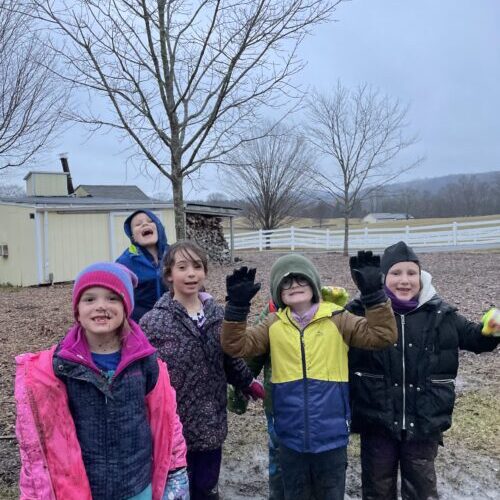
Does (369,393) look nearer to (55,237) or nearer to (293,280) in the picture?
(293,280)

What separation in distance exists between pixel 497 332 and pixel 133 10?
502cm

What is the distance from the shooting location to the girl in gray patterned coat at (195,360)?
2455 millimetres

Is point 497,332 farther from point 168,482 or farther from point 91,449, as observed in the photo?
point 91,449

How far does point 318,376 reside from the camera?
2438 mm

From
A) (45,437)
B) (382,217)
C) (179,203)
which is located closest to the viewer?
(45,437)

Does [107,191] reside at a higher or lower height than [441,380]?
higher

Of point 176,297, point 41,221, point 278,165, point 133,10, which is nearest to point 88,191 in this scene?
point 278,165

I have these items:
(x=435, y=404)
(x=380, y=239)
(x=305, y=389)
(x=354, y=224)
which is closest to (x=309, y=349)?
(x=305, y=389)

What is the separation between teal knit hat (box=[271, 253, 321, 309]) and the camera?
2.56m

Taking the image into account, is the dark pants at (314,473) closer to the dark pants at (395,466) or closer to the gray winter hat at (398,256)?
the dark pants at (395,466)

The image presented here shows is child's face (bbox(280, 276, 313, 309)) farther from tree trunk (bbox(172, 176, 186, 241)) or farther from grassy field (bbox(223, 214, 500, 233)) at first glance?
grassy field (bbox(223, 214, 500, 233))

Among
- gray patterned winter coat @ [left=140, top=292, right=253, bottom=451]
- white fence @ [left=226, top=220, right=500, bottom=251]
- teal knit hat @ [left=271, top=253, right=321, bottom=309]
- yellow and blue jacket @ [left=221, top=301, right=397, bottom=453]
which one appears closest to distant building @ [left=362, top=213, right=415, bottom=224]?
white fence @ [left=226, top=220, right=500, bottom=251]

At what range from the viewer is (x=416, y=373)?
2.58 metres

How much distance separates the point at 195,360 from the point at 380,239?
87.9 feet
